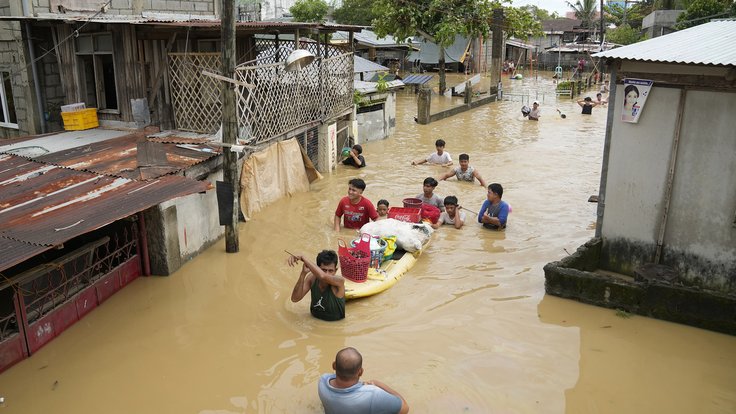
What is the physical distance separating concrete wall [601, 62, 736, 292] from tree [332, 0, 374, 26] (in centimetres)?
3481

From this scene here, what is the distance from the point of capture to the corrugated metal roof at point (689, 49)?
6793 mm

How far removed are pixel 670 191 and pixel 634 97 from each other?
1.33m

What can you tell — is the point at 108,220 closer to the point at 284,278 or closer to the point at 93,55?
the point at 284,278

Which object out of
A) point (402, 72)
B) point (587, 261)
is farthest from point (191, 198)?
point (402, 72)

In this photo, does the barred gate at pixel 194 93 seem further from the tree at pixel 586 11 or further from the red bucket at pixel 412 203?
the tree at pixel 586 11

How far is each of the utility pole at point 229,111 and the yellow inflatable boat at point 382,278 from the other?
2.48 meters

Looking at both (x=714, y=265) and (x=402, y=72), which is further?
(x=402, y=72)

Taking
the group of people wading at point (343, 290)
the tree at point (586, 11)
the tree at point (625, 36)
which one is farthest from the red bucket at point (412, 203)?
the tree at point (586, 11)

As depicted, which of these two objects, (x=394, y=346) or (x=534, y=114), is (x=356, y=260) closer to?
(x=394, y=346)

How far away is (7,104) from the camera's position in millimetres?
12516

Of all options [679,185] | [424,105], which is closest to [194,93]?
[679,185]

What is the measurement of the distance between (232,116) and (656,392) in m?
6.60

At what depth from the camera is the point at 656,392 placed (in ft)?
19.4

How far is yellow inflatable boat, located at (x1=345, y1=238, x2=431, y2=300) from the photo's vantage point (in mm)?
7567
